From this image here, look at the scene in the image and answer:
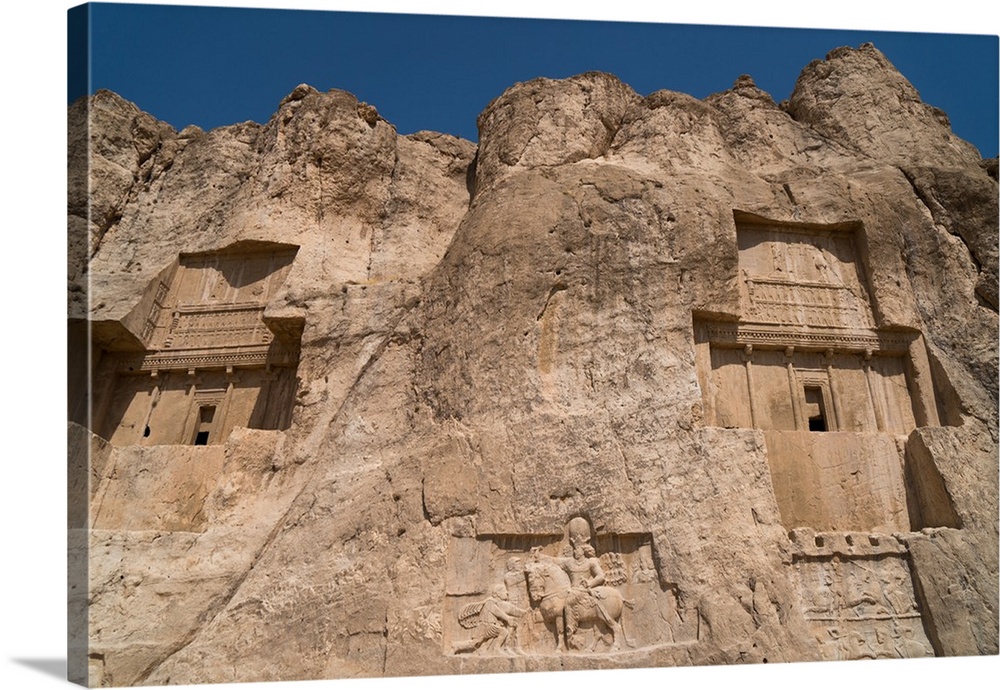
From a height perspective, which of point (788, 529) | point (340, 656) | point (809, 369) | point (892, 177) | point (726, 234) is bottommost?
point (340, 656)

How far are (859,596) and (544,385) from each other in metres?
4.63

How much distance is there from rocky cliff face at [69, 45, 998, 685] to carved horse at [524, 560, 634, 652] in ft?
0.11

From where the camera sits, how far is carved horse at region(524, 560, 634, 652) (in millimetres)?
9031

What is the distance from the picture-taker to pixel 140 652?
8812 mm

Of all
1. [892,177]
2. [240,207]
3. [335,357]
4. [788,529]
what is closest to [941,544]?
[788,529]

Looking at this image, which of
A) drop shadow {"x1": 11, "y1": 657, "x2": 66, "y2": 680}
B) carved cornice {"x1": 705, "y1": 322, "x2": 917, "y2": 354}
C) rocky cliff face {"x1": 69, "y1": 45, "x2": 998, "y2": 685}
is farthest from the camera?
carved cornice {"x1": 705, "y1": 322, "x2": 917, "y2": 354}

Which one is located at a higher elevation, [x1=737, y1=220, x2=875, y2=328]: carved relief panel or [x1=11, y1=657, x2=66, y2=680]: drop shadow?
[x1=737, y1=220, x2=875, y2=328]: carved relief panel

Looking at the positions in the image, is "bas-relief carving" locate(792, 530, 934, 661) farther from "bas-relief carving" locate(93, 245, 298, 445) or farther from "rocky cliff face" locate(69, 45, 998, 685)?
"bas-relief carving" locate(93, 245, 298, 445)

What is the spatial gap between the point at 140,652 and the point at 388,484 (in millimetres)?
3264

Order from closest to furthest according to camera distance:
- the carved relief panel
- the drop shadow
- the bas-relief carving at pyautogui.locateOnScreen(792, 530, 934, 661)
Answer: the drop shadow, the bas-relief carving at pyautogui.locateOnScreen(792, 530, 934, 661), the carved relief panel

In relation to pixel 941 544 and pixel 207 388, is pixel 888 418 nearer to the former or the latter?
pixel 941 544

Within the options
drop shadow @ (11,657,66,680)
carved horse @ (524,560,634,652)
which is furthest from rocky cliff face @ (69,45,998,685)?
drop shadow @ (11,657,66,680)

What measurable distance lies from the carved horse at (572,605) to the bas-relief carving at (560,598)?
0.01 m

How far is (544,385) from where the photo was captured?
406 inches
